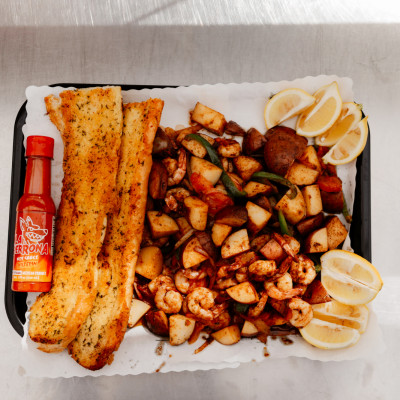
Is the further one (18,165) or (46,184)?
(18,165)

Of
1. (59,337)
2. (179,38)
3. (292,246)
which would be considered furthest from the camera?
(179,38)

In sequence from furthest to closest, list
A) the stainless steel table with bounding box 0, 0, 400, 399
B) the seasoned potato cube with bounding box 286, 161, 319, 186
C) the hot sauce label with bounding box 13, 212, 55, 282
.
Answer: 1. the stainless steel table with bounding box 0, 0, 400, 399
2. the seasoned potato cube with bounding box 286, 161, 319, 186
3. the hot sauce label with bounding box 13, 212, 55, 282

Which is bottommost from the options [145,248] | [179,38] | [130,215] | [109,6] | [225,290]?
[225,290]

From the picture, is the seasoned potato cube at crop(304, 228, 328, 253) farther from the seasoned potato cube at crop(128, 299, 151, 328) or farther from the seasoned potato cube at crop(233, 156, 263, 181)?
the seasoned potato cube at crop(128, 299, 151, 328)

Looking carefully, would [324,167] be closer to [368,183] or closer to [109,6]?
[368,183]

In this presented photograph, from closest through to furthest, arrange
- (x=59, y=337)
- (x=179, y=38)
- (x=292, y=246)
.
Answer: (x=59, y=337) < (x=292, y=246) < (x=179, y=38)

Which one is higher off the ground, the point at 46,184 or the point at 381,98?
the point at 381,98

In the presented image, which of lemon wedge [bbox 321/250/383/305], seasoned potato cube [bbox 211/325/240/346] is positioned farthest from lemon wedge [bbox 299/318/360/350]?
seasoned potato cube [bbox 211/325/240/346]

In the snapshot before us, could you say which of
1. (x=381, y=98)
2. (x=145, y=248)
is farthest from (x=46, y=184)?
(x=381, y=98)
